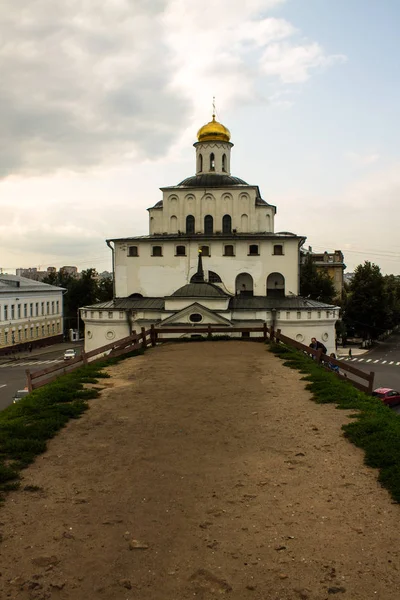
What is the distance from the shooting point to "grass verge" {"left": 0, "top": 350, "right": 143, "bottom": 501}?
781 cm

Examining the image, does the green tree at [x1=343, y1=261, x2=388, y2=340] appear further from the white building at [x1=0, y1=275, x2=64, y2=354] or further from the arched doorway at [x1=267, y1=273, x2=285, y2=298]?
the white building at [x1=0, y1=275, x2=64, y2=354]

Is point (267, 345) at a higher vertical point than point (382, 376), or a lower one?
higher

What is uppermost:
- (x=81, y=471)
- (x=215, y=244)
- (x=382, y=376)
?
(x=215, y=244)

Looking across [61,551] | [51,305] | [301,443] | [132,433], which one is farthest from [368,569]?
[51,305]

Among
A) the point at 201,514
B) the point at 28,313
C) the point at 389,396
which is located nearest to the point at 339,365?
the point at 201,514

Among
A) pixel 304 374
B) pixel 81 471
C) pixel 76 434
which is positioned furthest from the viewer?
pixel 304 374

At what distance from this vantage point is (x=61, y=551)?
18.1ft

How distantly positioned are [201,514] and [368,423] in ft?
14.1

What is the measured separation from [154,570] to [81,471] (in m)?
2.79

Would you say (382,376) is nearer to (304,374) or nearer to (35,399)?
(304,374)

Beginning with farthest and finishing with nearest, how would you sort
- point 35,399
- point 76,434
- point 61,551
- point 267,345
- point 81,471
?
point 267,345 → point 35,399 → point 76,434 → point 81,471 → point 61,551

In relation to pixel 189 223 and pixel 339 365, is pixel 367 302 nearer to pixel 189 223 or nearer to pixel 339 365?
pixel 189 223

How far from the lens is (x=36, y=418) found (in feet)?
33.1

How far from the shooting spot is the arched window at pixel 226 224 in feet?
123
